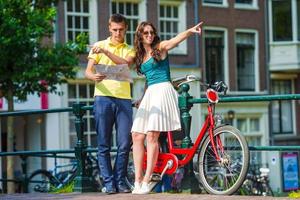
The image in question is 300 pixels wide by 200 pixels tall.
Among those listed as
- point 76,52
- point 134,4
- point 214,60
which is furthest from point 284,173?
point 76,52

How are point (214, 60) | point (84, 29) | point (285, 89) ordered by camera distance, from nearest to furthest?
point (84, 29), point (214, 60), point (285, 89)

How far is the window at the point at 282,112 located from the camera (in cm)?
3434

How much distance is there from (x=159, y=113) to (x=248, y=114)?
24707 millimetres

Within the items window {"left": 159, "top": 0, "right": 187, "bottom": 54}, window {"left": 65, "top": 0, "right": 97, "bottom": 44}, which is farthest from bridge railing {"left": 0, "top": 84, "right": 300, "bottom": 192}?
window {"left": 159, "top": 0, "right": 187, "bottom": 54}

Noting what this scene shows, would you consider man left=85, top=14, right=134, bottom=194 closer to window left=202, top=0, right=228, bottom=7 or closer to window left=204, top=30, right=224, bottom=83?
window left=204, top=30, right=224, bottom=83

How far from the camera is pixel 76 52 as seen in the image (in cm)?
1867

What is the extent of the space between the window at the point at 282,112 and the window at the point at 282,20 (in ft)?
6.50

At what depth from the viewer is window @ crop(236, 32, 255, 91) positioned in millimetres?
32438

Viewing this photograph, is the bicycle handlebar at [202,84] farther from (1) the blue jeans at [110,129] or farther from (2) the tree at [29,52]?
Answer: (2) the tree at [29,52]

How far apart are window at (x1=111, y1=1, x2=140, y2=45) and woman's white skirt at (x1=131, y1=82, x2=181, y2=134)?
67.6 feet

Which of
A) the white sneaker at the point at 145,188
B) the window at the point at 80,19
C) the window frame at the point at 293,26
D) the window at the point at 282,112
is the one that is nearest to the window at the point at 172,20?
the window at the point at 80,19

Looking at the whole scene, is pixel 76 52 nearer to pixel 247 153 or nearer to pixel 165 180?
pixel 165 180

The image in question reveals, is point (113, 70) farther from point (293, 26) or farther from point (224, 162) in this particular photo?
point (293, 26)

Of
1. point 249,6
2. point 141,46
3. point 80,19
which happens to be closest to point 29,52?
point 80,19
